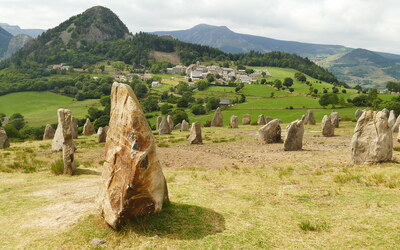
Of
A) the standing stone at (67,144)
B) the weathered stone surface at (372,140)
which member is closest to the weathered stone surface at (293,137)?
the weathered stone surface at (372,140)

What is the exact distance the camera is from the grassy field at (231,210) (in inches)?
320

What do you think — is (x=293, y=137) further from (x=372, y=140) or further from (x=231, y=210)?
(x=231, y=210)

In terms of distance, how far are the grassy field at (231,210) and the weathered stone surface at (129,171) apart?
0.39 metres


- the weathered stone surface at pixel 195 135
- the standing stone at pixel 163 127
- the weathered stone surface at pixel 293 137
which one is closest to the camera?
the weathered stone surface at pixel 293 137

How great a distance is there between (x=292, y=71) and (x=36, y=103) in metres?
142

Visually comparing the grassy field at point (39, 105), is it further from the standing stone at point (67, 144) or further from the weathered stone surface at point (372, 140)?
the weathered stone surface at point (372, 140)

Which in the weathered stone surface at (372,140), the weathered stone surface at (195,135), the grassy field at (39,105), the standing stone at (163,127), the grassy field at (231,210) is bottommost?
the grassy field at (39,105)

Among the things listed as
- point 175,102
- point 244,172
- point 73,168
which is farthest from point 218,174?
point 175,102

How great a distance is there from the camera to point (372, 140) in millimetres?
16562

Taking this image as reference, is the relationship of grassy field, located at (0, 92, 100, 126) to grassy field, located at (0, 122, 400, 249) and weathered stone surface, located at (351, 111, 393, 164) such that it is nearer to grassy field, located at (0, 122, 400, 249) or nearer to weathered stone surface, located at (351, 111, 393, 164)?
grassy field, located at (0, 122, 400, 249)

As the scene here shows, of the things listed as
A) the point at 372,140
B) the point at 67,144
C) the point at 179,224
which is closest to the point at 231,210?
the point at 179,224

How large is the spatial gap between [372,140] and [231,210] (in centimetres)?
1054

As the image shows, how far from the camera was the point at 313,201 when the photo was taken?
439 inches

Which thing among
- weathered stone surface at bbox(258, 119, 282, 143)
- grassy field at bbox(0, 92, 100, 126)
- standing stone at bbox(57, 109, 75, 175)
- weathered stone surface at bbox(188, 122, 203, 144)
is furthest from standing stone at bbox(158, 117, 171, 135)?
grassy field at bbox(0, 92, 100, 126)
